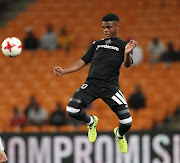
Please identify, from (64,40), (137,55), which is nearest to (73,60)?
(64,40)

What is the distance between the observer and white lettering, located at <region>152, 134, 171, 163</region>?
13359 millimetres

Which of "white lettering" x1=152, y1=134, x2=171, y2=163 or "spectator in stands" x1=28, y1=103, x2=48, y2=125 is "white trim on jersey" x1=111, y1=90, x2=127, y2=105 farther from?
"spectator in stands" x1=28, y1=103, x2=48, y2=125

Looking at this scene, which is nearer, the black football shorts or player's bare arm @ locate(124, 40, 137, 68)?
player's bare arm @ locate(124, 40, 137, 68)

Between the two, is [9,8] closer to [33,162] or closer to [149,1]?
[149,1]

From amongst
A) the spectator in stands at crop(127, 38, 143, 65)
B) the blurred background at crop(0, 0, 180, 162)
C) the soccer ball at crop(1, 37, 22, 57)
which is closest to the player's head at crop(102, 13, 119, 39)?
the soccer ball at crop(1, 37, 22, 57)

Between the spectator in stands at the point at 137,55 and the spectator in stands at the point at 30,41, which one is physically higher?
the spectator in stands at the point at 30,41

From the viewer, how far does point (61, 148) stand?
537 inches

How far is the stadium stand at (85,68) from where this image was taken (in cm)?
1566

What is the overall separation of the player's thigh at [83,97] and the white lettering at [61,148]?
222 inches

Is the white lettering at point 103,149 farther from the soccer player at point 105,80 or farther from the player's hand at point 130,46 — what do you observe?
the player's hand at point 130,46

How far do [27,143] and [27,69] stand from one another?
4618 mm

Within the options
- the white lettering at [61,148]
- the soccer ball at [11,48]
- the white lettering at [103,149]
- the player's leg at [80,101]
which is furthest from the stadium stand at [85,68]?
the soccer ball at [11,48]

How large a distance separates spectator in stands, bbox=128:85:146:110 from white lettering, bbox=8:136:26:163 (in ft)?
11.1

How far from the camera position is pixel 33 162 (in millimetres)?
13711
